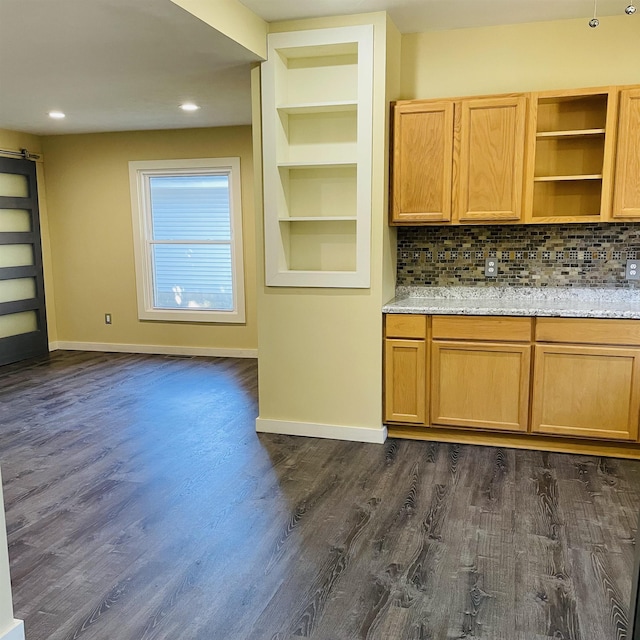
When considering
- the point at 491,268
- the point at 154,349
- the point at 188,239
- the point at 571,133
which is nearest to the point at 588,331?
the point at 491,268

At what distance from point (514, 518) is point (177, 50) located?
299 centimetres

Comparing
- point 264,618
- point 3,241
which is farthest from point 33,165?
point 264,618

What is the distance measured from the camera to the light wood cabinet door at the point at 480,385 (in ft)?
11.3

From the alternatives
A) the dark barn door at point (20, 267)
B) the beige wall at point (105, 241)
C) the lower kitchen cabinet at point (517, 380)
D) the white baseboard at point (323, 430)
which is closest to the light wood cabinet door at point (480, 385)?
the lower kitchen cabinet at point (517, 380)

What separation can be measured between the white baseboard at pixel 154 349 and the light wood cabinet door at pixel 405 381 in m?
2.71

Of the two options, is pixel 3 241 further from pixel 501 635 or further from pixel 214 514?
pixel 501 635

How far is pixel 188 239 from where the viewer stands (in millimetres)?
6172

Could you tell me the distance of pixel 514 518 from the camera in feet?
8.78

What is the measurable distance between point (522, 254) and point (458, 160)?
784mm

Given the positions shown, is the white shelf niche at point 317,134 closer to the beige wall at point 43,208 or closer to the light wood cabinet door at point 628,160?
the light wood cabinet door at point 628,160

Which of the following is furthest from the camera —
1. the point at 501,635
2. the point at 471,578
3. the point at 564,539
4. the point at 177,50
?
the point at 177,50

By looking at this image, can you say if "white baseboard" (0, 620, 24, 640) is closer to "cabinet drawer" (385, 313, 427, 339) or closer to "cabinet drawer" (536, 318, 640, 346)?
"cabinet drawer" (385, 313, 427, 339)

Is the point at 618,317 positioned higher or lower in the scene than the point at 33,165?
lower

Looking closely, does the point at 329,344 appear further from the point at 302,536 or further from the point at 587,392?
the point at 587,392
